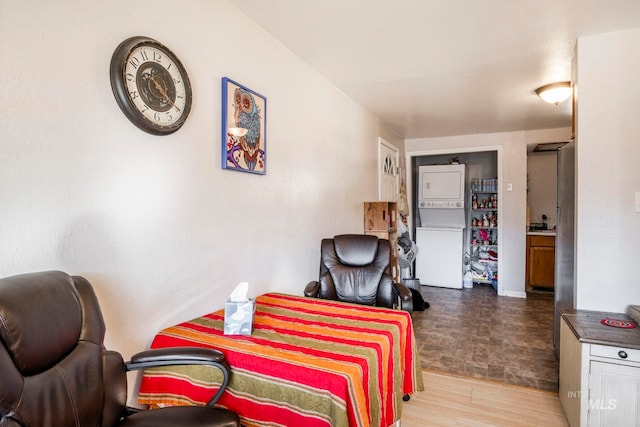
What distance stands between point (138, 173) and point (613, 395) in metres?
2.57

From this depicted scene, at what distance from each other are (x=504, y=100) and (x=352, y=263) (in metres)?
2.60

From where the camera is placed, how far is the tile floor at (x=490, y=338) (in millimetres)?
2770

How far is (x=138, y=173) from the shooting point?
1522mm

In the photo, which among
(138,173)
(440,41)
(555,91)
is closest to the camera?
(138,173)

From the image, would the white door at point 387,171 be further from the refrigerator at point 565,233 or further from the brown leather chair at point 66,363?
the brown leather chair at point 66,363

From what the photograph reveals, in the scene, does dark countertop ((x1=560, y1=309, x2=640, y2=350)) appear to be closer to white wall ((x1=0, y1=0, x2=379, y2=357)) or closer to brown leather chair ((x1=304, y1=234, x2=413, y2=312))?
brown leather chair ((x1=304, y1=234, x2=413, y2=312))

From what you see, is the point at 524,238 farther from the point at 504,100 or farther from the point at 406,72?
the point at 406,72

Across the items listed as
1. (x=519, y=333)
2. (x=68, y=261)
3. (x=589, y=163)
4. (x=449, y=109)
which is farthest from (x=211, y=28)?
(x=519, y=333)

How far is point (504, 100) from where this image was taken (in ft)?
12.4

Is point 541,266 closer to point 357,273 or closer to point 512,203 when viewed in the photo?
point 512,203

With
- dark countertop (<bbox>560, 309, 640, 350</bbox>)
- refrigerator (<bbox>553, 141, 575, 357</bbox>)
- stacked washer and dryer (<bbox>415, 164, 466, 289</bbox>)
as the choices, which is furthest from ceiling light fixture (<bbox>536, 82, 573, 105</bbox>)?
stacked washer and dryer (<bbox>415, 164, 466, 289</bbox>)

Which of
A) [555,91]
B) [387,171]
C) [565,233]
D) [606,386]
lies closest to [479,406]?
[606,386]

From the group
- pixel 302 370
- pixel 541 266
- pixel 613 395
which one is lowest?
pixel 613 395

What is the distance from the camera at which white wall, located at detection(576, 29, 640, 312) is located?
2238mm
